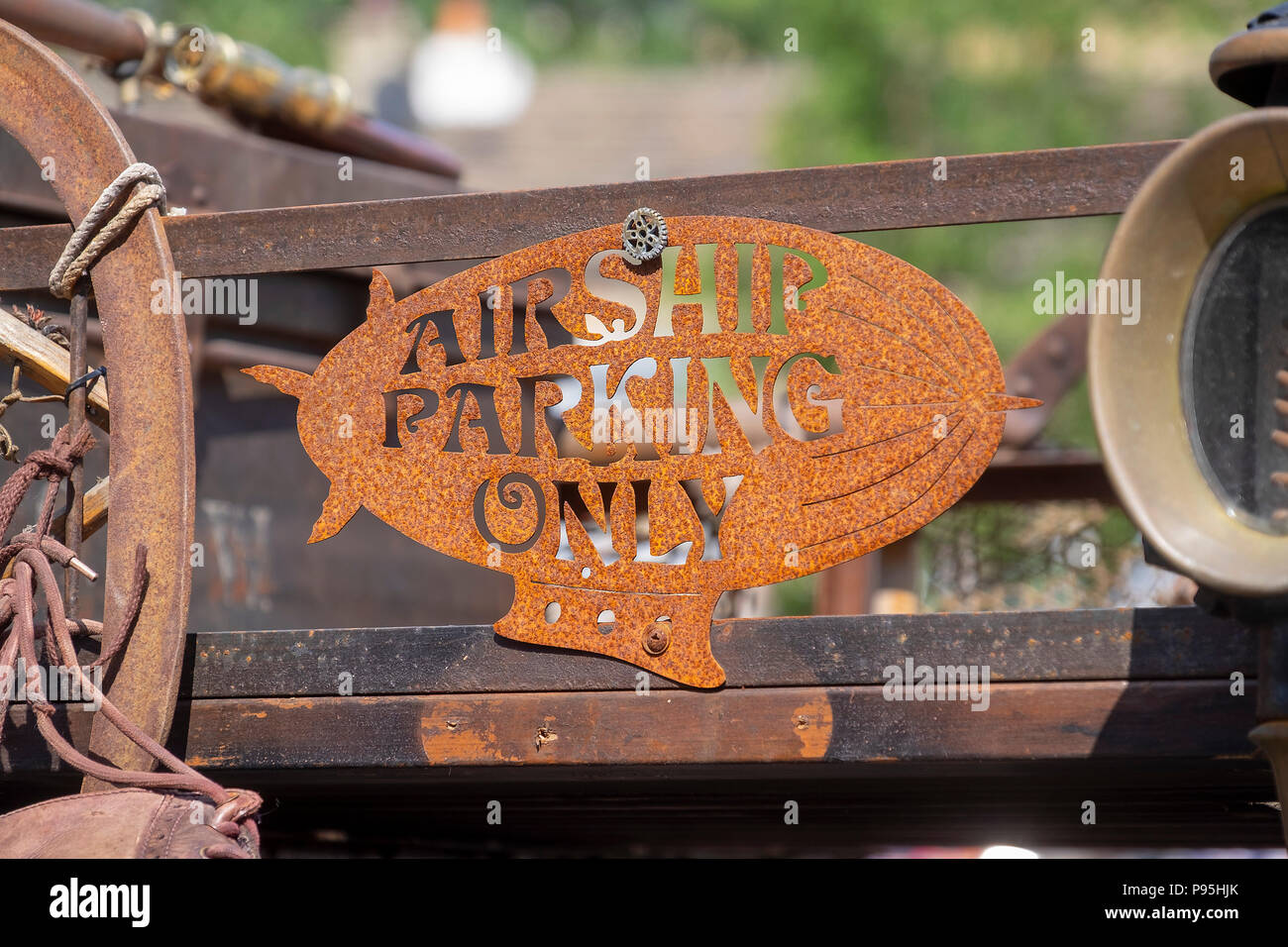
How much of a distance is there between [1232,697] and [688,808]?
1.15 meters

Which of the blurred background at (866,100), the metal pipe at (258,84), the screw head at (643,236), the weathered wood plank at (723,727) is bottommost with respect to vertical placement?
the weathered wood plank at (723,727)

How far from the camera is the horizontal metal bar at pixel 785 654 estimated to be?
2.10 m

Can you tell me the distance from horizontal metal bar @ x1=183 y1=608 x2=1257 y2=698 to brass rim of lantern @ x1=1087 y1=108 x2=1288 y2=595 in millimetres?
382

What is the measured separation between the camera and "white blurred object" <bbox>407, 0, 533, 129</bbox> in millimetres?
20094

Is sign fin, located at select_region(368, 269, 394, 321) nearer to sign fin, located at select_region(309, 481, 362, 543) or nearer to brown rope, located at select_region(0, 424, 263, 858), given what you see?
sign fin, located at select_region(309, 481, 362, 543)

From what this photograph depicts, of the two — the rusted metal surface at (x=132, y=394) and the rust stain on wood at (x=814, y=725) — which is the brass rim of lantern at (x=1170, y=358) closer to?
the rust stain on wood at (x=814, y=725)

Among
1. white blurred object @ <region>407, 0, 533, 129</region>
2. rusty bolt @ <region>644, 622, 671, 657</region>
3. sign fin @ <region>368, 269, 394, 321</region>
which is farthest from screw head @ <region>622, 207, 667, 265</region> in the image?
white blurred object @ <region>407, 0, 533, 129</region>

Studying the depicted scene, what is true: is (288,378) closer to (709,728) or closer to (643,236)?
(643,236)

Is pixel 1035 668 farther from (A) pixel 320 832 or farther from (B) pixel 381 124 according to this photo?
(B) pixel 381 124

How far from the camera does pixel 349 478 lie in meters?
2.38

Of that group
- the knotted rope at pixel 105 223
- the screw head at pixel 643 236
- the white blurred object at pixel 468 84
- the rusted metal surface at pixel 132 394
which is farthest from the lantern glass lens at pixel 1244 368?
the white blurred object at pixel 468 84

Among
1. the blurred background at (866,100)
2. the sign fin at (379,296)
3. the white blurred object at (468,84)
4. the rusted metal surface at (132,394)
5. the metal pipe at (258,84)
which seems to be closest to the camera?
the rusted metal surface at (132,394)

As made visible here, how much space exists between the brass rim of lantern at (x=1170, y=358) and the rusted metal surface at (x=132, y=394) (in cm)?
142

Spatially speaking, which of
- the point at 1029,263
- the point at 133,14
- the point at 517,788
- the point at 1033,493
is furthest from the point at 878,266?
the point at 1029,263
